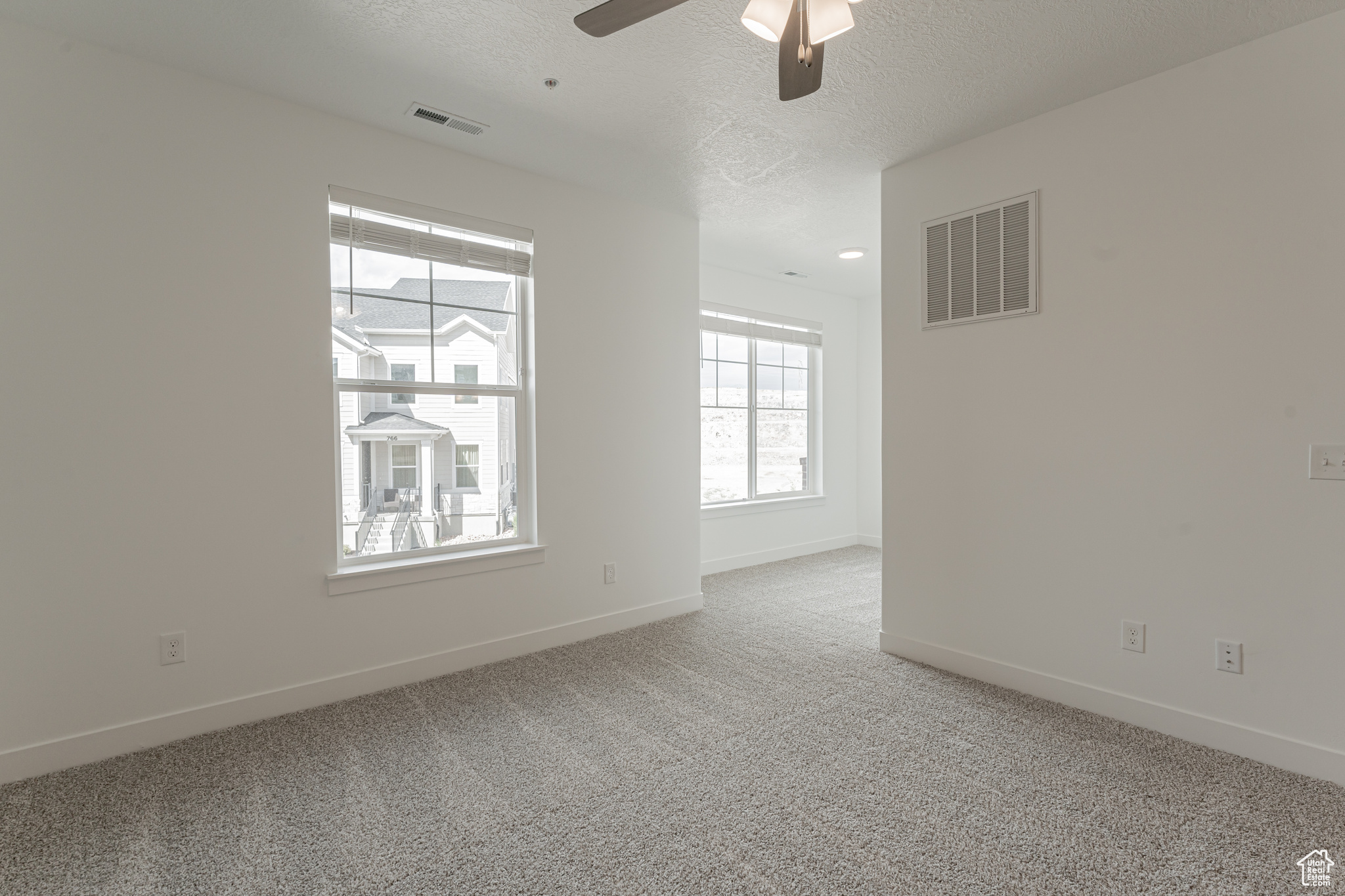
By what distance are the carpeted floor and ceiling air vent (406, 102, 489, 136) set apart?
8.43 ft

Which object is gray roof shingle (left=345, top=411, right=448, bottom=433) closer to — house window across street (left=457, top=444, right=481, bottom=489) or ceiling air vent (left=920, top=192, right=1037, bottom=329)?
house window across street (left=457, top=444, right=481, bottom=489)

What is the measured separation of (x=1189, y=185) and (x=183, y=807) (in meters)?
4.09

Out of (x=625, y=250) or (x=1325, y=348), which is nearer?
(x=1325, y=348)

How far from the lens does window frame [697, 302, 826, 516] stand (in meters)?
5.56

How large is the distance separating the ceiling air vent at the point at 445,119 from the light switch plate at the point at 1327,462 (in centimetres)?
342

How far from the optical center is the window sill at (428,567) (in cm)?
288

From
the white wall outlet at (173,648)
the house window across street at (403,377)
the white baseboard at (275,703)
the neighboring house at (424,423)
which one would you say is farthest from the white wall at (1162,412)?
the white wall outlet at (173,648)

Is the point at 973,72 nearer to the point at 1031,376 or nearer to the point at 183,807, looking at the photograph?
the point at 1031,376

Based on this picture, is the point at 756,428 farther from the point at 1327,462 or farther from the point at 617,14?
the point at 617,14

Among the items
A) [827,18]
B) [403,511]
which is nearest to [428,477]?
[403,511]

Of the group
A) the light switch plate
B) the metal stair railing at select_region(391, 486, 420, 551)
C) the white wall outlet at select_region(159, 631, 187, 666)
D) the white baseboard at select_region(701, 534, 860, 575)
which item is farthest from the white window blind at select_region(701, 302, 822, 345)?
the white wall outlet at select_region(159, 631, 187, 666)

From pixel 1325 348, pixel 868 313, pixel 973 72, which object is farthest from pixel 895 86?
pixel 868 313

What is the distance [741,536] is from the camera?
18.6 feet

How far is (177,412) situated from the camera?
2477mm
